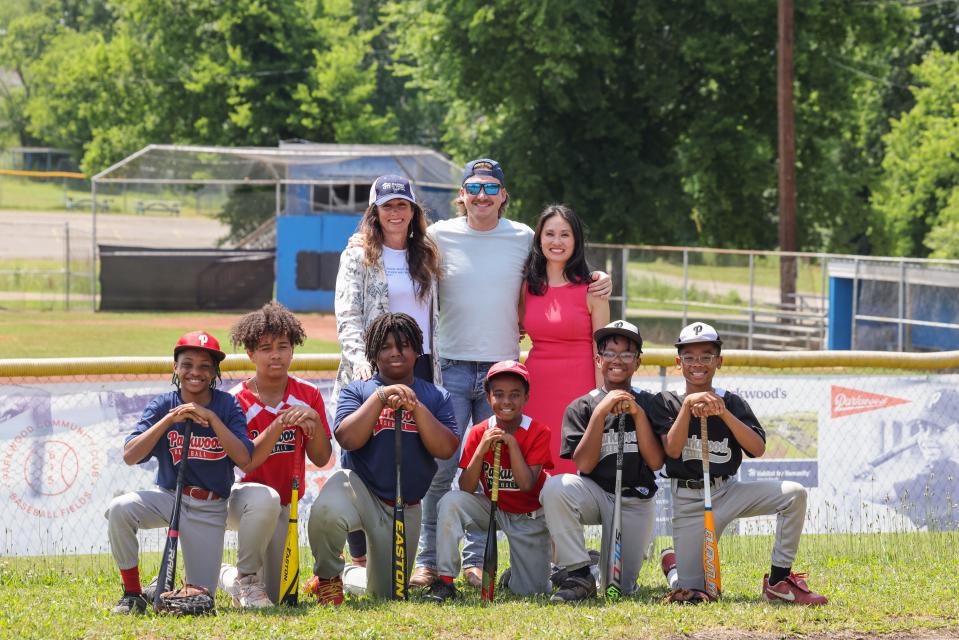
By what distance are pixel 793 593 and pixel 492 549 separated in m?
1.40

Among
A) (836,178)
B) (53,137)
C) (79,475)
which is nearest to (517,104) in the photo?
(836,178)

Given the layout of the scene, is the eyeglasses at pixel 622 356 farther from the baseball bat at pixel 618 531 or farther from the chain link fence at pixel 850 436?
A: the chain link fence at pixel 850 436

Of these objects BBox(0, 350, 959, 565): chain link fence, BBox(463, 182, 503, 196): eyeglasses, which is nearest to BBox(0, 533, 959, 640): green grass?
BBox(0, 350, 959, 565): chain link fence

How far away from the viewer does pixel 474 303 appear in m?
6.25

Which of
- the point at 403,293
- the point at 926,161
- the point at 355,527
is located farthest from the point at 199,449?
the point at 926,161

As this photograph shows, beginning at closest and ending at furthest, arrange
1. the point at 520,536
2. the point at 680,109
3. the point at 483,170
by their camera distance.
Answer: the point at 520,536, the point at 483,170, the point at 680,109

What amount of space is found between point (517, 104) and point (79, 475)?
22.9 meters

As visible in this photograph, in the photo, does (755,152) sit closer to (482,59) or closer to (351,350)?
(482,59)

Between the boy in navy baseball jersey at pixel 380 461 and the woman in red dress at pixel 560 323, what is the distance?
587mm

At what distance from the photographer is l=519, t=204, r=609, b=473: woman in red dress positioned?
6.22 meters

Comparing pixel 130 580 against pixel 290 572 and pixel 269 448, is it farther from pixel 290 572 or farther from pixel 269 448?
pixel 269 448

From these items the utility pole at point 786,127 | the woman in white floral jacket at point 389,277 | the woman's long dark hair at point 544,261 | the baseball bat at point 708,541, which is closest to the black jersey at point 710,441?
the baseball bat at point 708,541

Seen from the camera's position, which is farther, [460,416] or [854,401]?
[854,401]

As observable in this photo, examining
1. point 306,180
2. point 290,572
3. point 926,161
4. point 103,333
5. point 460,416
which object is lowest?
point 290,572
